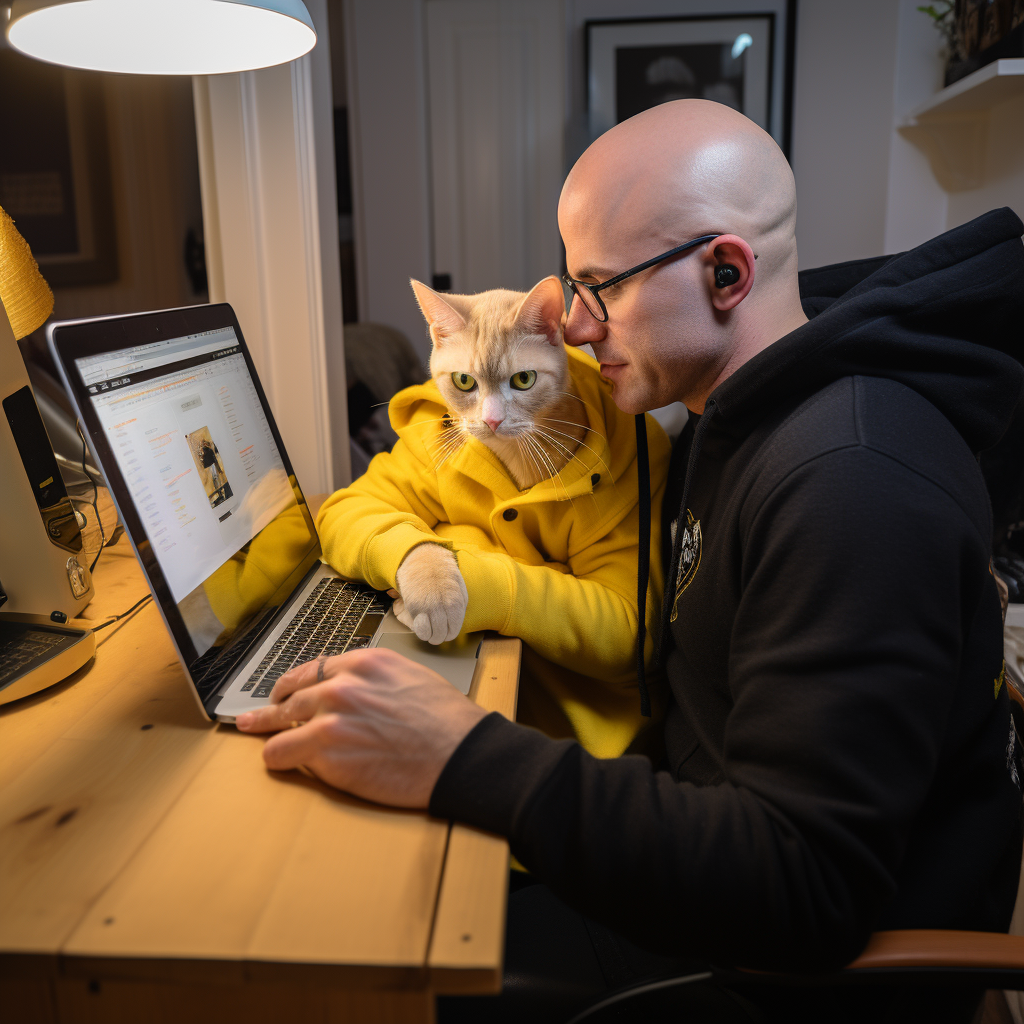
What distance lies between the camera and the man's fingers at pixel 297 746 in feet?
2.11

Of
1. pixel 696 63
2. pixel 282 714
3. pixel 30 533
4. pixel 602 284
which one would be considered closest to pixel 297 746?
pixel 282 714

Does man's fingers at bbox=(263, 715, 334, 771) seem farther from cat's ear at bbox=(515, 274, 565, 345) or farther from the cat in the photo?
cat's ear at bbox=(515, 274, 565, 345)

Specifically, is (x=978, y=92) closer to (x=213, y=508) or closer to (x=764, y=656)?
(x=764, y=656)

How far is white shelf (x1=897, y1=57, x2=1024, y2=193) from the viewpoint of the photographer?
79.4 inches

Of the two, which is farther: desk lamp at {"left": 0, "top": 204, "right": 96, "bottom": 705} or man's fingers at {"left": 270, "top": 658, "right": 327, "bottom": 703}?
desk lamp at {"left": 0, "top": 204, "right": 96, "bottom": 705}

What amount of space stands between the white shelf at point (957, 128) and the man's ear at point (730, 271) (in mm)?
1507

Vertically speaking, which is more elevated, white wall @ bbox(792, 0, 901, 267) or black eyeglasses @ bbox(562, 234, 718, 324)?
white wall @ bbox(792, 0, 901, 267)

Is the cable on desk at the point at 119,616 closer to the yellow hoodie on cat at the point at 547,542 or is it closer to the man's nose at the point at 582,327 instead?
the yellow hoodie on cat at the point at 547,542

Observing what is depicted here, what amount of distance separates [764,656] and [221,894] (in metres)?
0.45

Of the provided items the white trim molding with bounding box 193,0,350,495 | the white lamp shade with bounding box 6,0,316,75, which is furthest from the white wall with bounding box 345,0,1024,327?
the white lamp shade with bounding box 6,0,316,75

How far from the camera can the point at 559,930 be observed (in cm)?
93

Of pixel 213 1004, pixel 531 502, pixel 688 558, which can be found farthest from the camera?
pixel 531 502

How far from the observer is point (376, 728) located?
0.63 m

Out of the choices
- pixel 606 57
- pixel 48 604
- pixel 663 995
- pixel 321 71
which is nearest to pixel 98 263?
pixel 321 71
